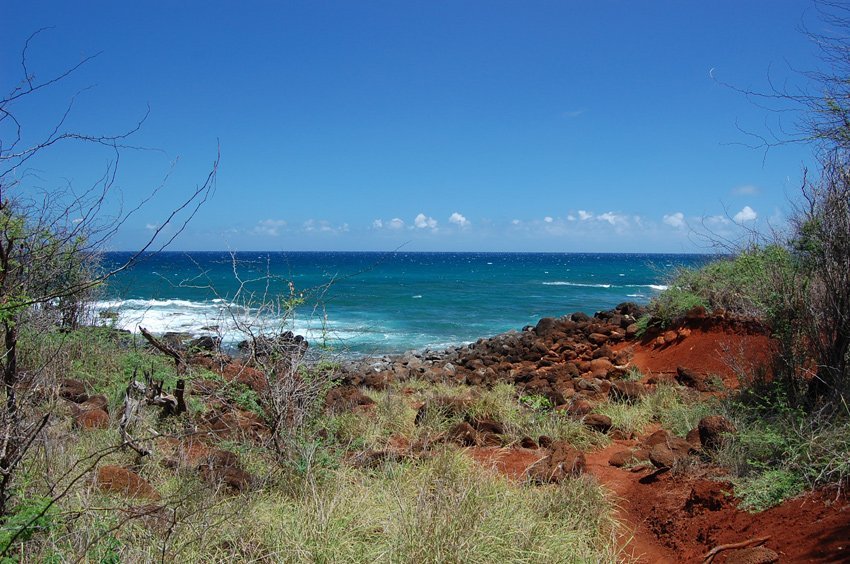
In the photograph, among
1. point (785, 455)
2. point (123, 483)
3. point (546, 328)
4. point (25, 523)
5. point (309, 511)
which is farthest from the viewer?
point (546, 328)

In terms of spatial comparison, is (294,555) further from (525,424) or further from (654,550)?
(525,424)

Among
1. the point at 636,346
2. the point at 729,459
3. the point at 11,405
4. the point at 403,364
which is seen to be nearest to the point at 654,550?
the point at 729,459

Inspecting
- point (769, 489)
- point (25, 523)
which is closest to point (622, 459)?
point (769, 489)

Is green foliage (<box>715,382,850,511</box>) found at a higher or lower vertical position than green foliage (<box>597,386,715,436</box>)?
higher

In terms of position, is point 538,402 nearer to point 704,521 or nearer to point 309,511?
point 704,521

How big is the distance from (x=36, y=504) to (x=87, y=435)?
2.87m

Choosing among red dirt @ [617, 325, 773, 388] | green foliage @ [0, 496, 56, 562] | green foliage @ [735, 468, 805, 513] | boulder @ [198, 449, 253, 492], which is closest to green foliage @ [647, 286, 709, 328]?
red dirt @ [617, 325, 773, 388]

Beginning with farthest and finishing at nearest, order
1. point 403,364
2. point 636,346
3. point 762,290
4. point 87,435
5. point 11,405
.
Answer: point 403,364
point 636,346
point 762,290
point 87,435
point 11,405

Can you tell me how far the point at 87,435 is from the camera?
5.90m

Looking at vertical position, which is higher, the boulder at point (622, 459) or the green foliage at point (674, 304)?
the green foliage at point (674, 304)

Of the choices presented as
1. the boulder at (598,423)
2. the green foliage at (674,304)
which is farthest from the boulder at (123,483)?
the green foliage at (674,304)

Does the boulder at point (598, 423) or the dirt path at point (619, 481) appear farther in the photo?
the boulder at point (598, 423)

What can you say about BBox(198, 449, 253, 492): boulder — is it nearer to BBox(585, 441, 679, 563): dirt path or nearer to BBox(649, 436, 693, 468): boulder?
BBox(585, 441, 679, 563): dirt path

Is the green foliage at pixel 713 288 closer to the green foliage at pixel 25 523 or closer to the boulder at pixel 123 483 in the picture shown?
the boulder at pixel 123 483
